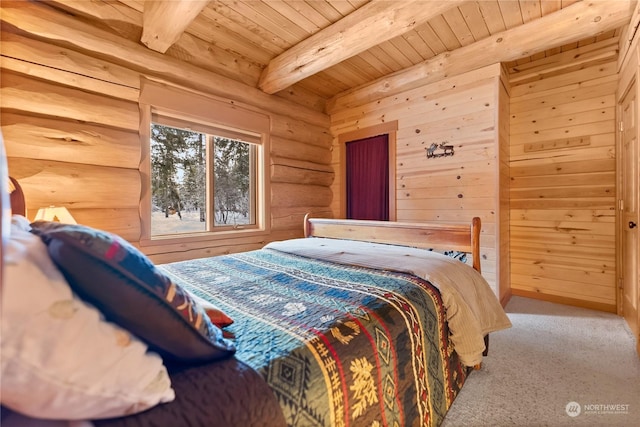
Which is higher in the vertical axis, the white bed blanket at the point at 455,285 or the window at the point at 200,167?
the window at the point at 200,167

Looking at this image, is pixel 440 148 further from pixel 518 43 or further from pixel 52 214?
pixel 52 214

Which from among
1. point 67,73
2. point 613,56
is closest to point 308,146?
point 67,73

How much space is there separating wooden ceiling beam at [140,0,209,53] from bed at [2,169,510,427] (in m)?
1.55

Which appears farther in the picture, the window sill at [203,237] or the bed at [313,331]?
the window sill at [203,237]

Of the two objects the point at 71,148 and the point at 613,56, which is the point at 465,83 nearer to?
the point at 613,56

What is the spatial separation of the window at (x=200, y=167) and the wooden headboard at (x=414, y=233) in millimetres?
1012

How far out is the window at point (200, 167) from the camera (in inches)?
98.6

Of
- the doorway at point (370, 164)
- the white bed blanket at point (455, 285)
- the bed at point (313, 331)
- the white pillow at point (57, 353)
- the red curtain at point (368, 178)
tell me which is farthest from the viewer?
the red curtain at point (368, 178)

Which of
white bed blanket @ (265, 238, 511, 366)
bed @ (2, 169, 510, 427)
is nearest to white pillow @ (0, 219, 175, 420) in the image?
bed @ (2, 169, 510, 427)

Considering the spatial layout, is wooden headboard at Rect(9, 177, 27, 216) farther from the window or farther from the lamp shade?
the window

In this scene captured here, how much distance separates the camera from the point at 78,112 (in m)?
2.05

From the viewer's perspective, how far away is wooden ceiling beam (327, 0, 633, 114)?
2.10m

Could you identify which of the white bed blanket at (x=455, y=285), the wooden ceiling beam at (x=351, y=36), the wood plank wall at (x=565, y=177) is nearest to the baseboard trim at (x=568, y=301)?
the wood plank wall at (x=565, y=177)

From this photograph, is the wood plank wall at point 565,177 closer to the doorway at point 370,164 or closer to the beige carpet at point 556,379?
the beige carpet at point 556,379
